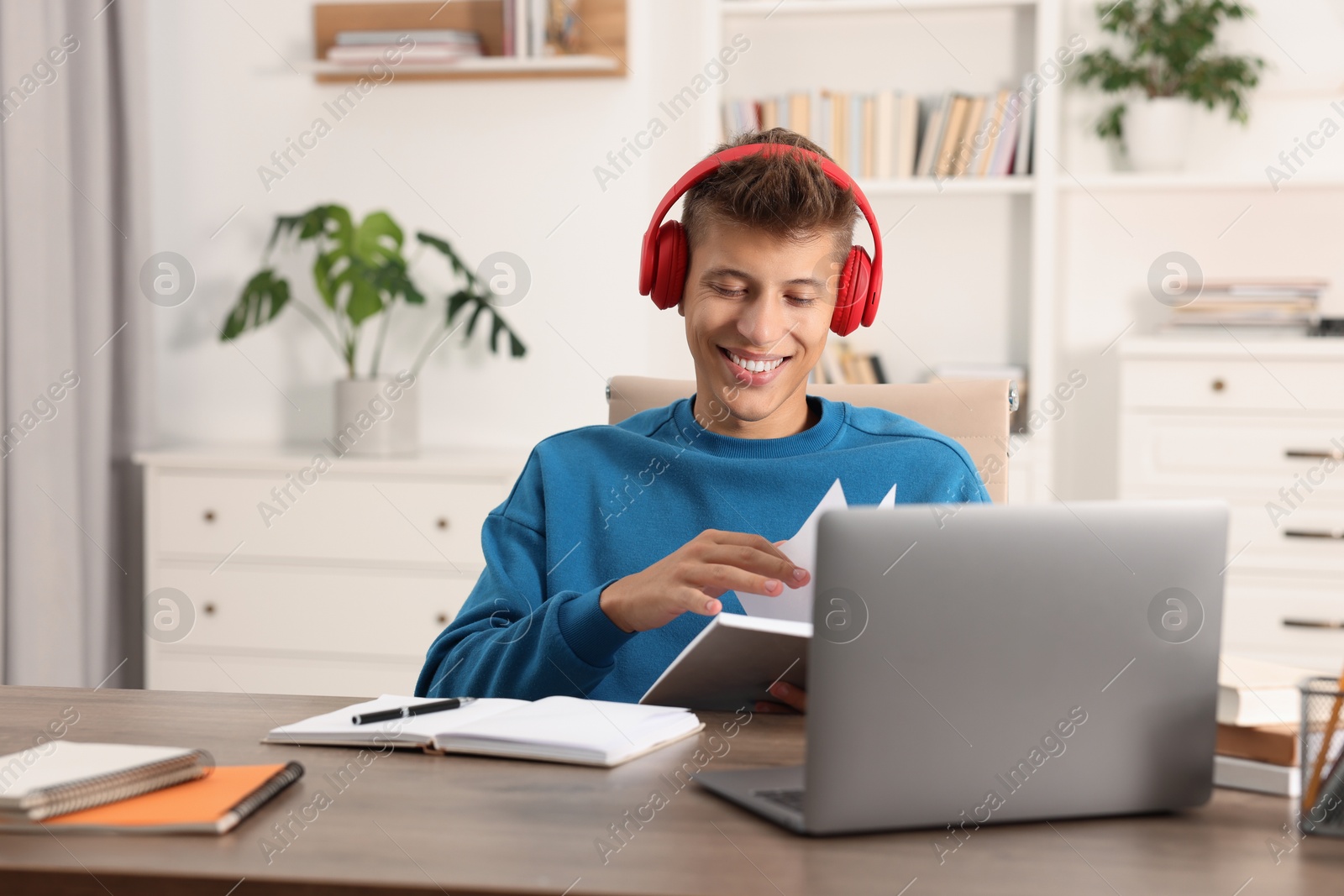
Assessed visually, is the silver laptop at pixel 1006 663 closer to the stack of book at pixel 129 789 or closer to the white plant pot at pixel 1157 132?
the stack of book at pixel 129 789

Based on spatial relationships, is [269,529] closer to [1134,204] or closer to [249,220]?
[249,220]

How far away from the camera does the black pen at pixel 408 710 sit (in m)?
0.99

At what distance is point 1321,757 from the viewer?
759 millimetres

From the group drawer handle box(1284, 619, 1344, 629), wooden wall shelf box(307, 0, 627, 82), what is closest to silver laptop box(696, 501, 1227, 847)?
drawer handle box(1284, 619, 1344, 629)

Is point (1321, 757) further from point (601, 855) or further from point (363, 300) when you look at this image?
point (363, 300)

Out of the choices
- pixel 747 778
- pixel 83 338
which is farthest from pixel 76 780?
pixel 83 338

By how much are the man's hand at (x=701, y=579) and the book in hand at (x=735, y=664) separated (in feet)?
0.10

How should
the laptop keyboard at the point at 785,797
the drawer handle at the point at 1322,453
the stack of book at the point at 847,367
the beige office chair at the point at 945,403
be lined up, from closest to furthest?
the laptop keyboard at the point at 785,797 < the beige office chair at the point at 945,403 < the drawer handle at the point at 1322,453 < the stack of book at the point at 847,367

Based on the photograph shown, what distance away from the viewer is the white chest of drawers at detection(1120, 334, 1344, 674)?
8.82ft

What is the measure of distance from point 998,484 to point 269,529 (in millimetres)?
1983

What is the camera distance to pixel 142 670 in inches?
126

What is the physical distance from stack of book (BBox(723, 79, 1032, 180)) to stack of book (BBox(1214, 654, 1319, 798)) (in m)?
2.31

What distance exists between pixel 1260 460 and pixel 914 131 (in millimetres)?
1150

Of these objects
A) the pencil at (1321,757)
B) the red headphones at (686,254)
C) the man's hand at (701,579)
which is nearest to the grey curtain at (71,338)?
the red headphones at (686,254)
